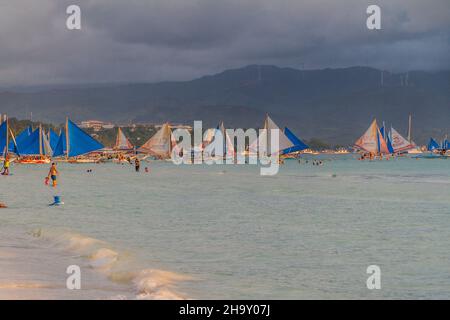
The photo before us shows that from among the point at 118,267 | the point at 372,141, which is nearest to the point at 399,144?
the point at 372,141

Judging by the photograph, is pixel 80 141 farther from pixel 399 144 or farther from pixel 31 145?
pixel 399 144

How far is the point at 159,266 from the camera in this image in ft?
60.7

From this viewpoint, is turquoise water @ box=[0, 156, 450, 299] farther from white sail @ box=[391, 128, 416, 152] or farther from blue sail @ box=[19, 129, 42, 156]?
white sail @ box=[391, 128, 416, 152]

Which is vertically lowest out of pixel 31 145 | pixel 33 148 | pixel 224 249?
pixel 224 249

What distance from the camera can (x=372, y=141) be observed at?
15588cm

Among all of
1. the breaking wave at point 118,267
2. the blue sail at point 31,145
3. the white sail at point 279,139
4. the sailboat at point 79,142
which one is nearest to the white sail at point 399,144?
the white sail at point 279,139

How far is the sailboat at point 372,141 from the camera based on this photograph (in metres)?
152

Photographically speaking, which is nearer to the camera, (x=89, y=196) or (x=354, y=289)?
(x=354, y=289)

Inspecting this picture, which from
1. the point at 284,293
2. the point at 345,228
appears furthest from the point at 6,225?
the point at 284,293

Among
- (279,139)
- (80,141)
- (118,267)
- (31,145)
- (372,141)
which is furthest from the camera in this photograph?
(372,141)

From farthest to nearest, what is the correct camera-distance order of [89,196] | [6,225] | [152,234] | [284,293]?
[89,196] → [6,225] → [152,234] → [284,293]
